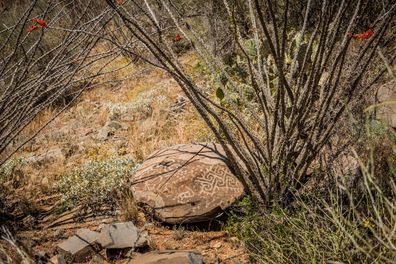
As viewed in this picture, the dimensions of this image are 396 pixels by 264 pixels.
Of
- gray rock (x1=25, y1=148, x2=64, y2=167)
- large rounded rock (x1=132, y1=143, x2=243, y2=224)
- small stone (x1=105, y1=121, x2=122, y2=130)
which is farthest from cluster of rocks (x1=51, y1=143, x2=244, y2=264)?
small stone (x1=105, y1=121, x2=122, y2=130)

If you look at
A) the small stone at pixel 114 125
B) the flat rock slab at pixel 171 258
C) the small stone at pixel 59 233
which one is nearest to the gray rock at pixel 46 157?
the small stone at pixel 114 125

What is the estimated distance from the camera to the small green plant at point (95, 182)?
141 inches

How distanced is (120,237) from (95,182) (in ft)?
4.07

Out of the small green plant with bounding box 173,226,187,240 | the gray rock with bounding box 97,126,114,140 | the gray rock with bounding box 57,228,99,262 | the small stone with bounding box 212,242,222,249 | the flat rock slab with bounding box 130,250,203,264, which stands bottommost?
the small stone with bounding box 212,242,222,249

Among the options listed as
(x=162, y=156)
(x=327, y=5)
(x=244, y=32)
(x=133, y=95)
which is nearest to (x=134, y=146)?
(x=162, y=156)

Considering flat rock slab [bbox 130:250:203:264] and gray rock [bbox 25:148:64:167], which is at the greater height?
gray rock [bbox 25:148:64:167]

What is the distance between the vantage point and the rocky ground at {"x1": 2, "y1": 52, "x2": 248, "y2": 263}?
297 cm

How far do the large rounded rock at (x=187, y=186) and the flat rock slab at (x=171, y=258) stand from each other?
1.69 feet

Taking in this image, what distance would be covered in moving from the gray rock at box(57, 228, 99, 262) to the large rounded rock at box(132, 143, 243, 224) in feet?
1.77

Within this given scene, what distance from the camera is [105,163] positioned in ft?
14.0

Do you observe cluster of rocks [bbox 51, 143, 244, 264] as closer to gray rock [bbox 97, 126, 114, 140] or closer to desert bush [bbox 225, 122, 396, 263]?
desert bush [bbox 225, 122, 396, 263]

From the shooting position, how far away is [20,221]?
3.39 m

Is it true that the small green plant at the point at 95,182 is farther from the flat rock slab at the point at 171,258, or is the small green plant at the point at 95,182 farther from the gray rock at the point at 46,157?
the flat rock slab at the point at 171,258

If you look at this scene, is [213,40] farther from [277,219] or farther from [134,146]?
[277,219]
